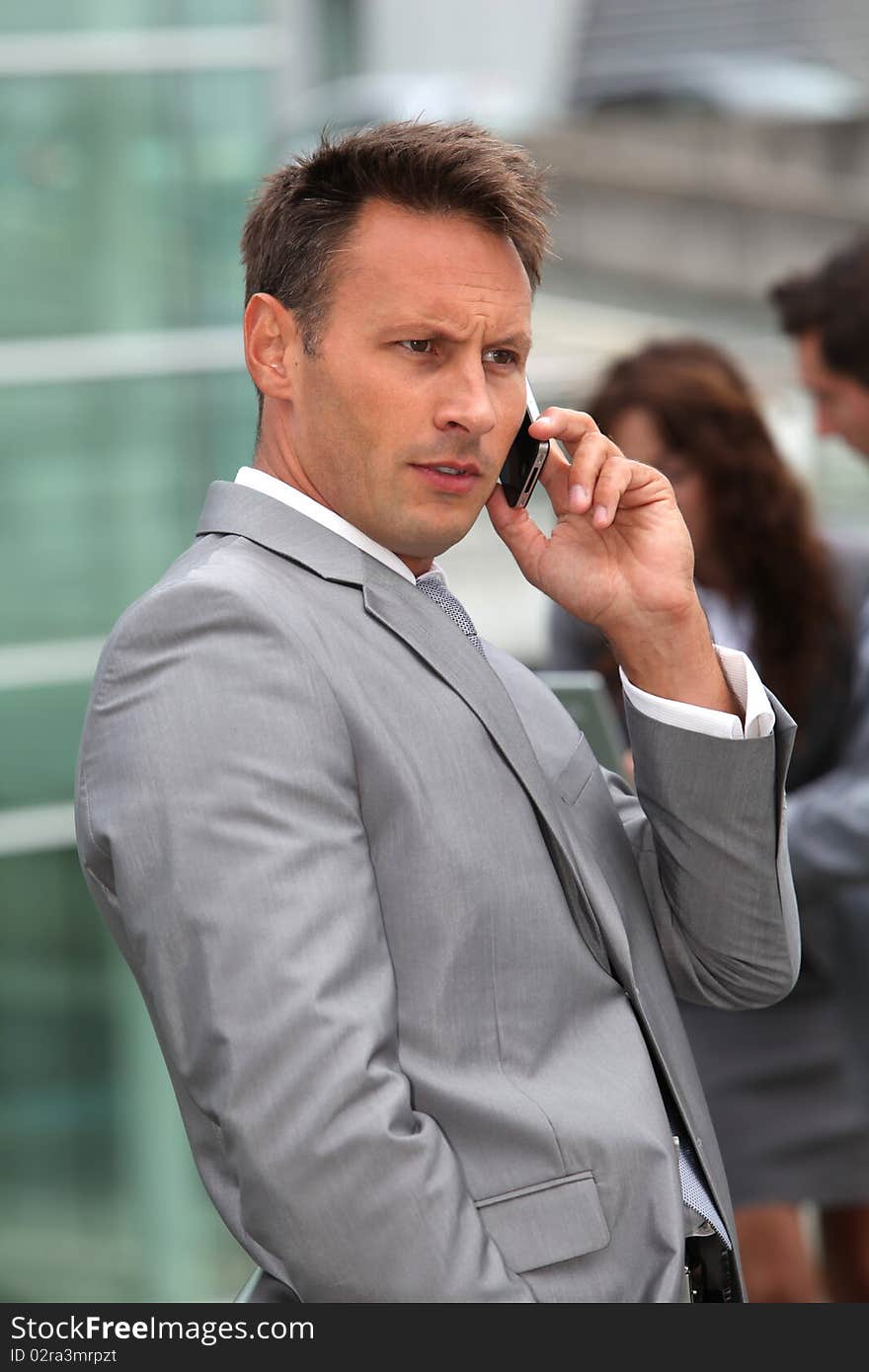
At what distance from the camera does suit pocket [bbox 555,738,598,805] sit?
2.06 metres

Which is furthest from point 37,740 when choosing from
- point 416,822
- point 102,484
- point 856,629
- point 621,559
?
point 416,822

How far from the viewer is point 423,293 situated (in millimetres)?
1840

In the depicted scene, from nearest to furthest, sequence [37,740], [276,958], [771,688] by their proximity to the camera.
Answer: [276,958] < [771,688] < [37,740]

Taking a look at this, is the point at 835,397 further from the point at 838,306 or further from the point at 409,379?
the point at 409,379

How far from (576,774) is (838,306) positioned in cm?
203

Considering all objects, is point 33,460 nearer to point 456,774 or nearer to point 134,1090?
point 134,1090

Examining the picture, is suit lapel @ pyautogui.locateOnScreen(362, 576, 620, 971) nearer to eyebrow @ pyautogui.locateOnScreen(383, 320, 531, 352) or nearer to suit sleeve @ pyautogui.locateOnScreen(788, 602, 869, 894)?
eyebrow @ pyautogui.locateOnScreen(383, 320, 531, 352)

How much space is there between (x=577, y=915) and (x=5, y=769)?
2.84 meters

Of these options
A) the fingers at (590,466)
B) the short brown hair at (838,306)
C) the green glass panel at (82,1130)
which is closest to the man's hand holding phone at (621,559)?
the fingers at (590,466)

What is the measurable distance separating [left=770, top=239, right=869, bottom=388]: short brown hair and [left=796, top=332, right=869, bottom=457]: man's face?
2cm

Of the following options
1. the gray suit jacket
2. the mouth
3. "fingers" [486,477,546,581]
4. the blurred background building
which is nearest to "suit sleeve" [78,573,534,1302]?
the gray suit jacket

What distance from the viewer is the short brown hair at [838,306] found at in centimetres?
376

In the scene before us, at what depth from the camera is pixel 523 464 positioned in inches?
85.5
